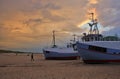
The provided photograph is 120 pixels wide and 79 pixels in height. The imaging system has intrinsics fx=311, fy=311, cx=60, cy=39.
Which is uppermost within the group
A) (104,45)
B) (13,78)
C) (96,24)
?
(96,24)

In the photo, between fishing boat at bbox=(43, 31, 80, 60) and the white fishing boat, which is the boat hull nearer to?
the white fishing boat

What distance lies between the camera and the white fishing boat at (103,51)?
43.7 m

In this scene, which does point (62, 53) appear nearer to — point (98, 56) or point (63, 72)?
point (98, 56)

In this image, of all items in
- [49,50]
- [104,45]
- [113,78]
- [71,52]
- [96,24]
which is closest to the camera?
[113,78]

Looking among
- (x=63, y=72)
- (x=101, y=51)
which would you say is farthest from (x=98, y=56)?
(x=63, y=72)

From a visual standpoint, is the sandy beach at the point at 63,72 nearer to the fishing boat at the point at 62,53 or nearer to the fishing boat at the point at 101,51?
the fishing boat at the point at 101,51

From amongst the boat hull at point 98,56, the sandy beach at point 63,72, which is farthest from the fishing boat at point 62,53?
the sandy beach at point 63,72

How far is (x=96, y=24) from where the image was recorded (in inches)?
2168

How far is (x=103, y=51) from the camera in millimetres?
44031

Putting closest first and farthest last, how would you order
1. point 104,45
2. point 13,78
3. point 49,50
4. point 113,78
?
1. point 113,78
2. point 13,78
3. point 104,45
4. point 49,50

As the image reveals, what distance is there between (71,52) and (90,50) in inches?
1152

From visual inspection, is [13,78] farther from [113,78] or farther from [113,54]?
[113,54]

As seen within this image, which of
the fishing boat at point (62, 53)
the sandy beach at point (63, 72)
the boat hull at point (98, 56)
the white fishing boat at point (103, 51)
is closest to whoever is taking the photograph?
the sandy beach at point (63, 72)

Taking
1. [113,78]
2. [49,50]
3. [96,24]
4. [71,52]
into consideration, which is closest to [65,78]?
[113,78]
